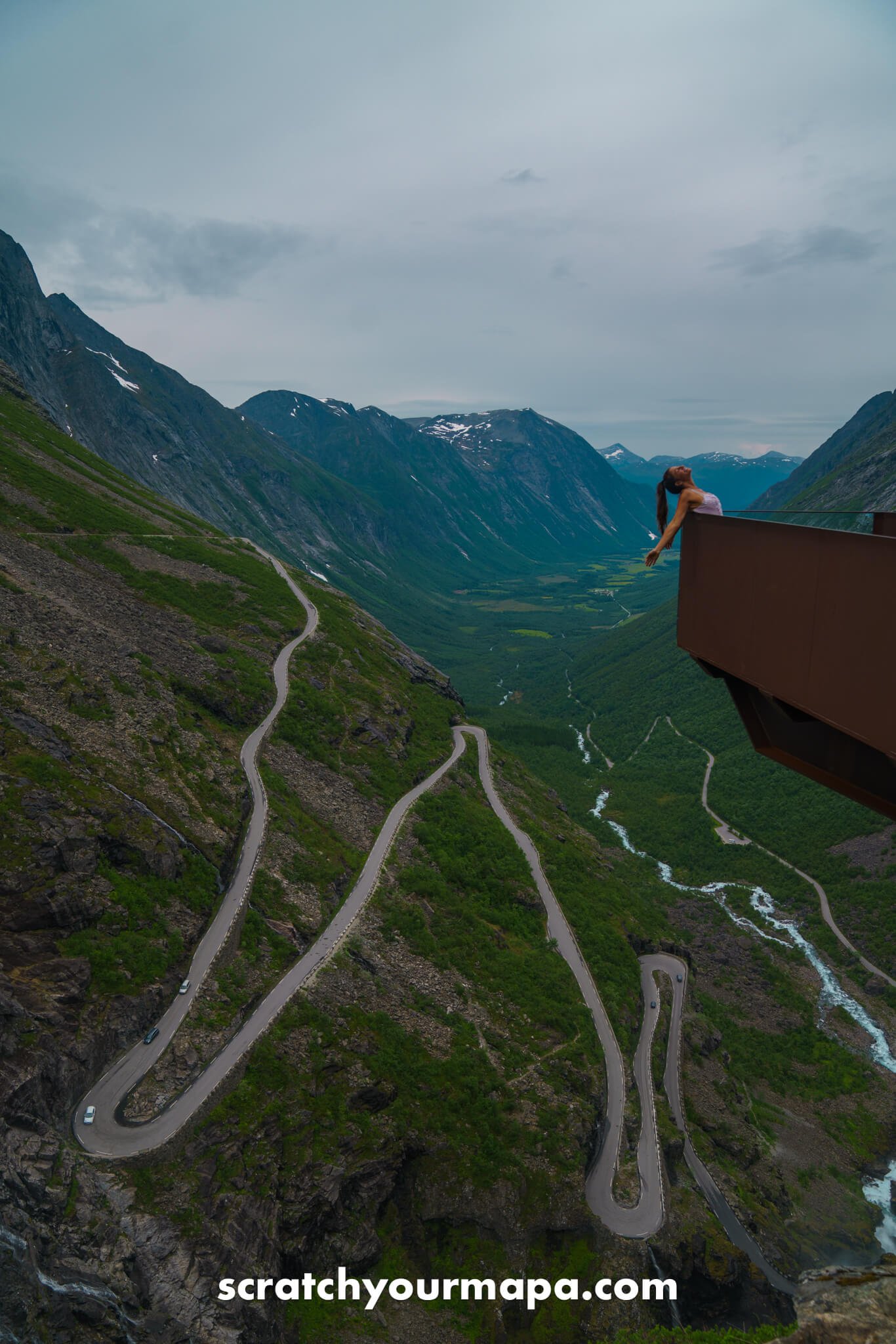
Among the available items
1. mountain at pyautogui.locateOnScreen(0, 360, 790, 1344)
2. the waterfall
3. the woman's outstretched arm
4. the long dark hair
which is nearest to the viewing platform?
the woman's outstretched arm

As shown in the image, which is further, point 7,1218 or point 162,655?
point 162,655

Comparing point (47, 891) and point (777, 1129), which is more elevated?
point (47, 891)

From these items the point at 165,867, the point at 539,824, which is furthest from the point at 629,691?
the point at 165,867

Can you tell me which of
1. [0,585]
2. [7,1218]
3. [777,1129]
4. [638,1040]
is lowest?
[777,1129]

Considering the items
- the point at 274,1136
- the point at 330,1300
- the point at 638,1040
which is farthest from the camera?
the point at 638,1040

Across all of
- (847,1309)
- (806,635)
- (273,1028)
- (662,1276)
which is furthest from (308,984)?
(806,635)

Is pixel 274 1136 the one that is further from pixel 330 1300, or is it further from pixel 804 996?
pixel 804 996

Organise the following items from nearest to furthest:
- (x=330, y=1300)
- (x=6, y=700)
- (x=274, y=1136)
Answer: (x=330, y=1300), (x=274, y=1136), (x=6, y=700)
